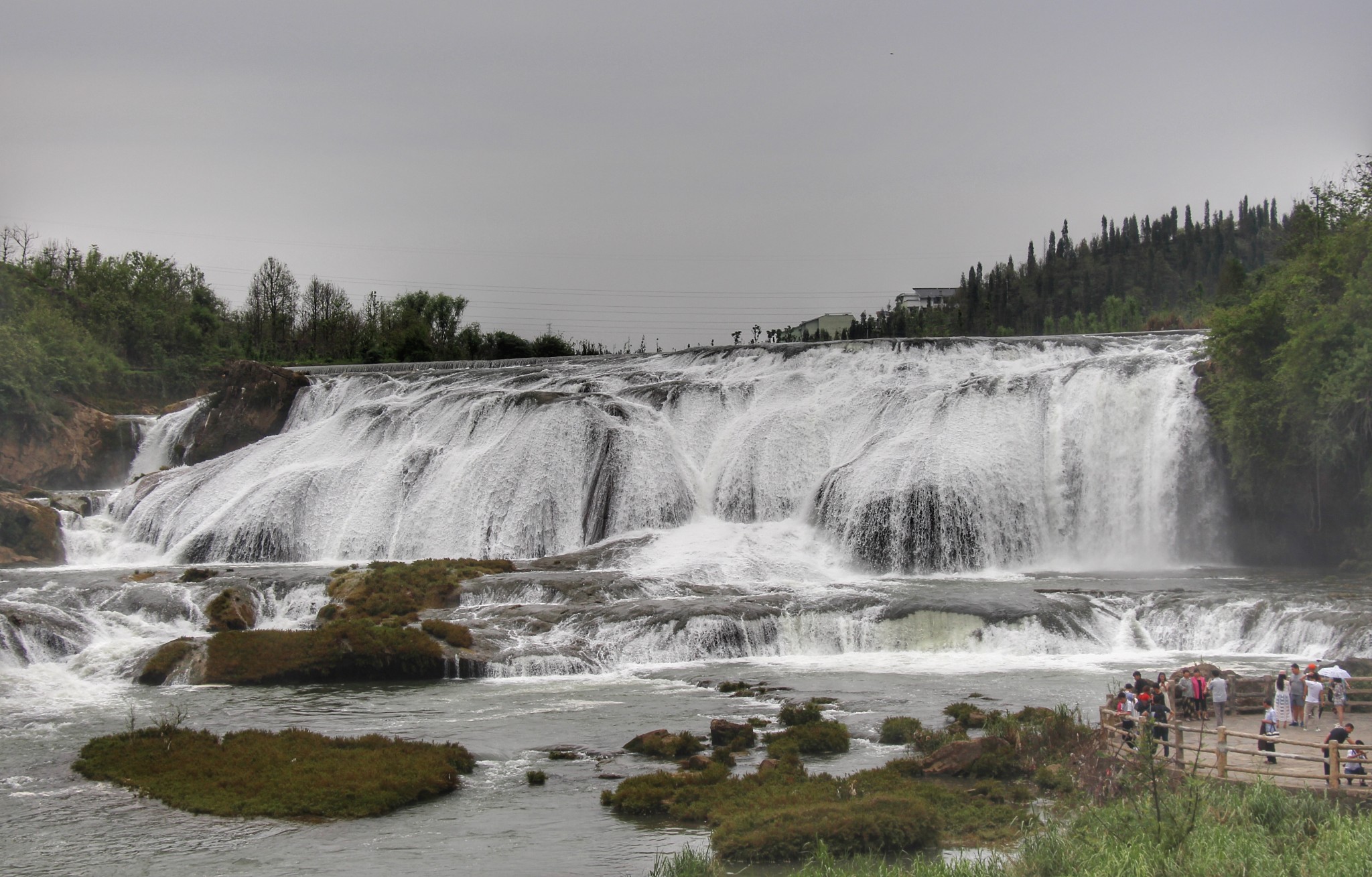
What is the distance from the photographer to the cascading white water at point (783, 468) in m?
42.4

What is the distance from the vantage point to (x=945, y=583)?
A: 3719 cm

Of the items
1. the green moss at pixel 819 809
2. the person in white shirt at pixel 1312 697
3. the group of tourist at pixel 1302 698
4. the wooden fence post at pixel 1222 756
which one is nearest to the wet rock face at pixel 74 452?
the green moss at pixel 819 809

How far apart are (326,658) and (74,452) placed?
132 ft

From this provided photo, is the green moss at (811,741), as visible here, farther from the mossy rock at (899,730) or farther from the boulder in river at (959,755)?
the boulder in river at (959,755)

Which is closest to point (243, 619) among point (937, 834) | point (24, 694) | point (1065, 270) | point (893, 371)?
point (24, 694)

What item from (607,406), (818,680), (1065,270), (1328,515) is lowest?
(818,680)

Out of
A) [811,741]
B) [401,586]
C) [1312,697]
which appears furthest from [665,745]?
[401,586]

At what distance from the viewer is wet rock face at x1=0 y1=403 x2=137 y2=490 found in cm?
A: 6006

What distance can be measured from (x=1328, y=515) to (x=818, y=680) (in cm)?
2205

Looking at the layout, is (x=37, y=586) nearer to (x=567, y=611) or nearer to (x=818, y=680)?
(x=567, y=611)

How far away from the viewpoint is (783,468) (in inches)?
1923

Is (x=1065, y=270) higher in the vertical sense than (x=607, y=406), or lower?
higher

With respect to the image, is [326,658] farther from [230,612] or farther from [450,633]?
[230,612]

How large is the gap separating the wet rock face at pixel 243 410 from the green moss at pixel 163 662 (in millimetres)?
33917
